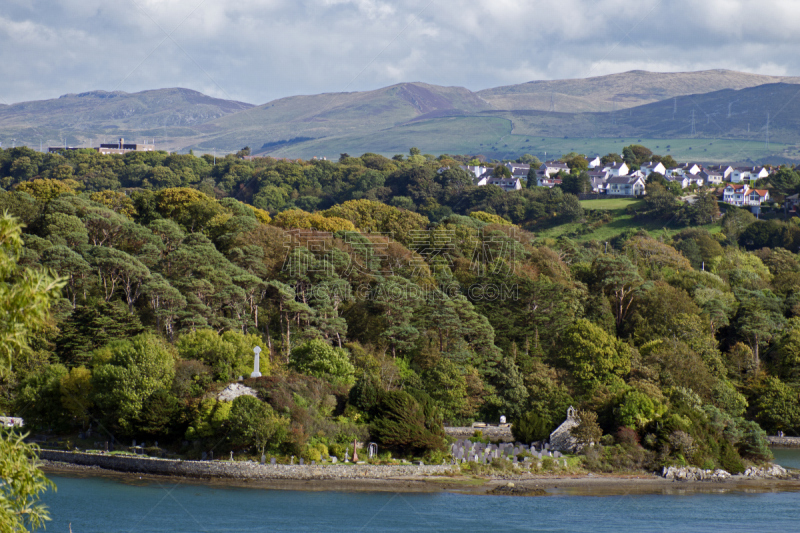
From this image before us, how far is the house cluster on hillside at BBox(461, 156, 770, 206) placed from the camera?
89.2 meters

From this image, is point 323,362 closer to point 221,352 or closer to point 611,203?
point 221,352

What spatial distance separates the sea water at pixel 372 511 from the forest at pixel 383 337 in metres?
3.35

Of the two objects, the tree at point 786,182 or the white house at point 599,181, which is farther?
the white house at point 599,181

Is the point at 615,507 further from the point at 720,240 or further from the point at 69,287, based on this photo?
the point at 720,240

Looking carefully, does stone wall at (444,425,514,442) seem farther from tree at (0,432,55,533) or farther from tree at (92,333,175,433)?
tree at (0,432,55,533)

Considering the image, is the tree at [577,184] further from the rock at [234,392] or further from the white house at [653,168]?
the rock at [234,392]

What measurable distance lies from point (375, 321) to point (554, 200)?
46269 mm

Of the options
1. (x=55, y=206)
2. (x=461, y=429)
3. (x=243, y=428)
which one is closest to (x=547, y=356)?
(x=461, y=429)

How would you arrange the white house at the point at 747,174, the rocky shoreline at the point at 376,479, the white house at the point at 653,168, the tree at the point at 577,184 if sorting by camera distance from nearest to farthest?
the rocky shoreline at the point at 376,479 < the tree at the point at 577,184 < the white house at the point at 653,168 < the white house at the point at 747,174

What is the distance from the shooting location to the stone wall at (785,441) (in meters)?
40.2

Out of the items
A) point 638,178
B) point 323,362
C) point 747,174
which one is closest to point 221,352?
point 323,362

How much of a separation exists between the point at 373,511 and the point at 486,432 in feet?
37.9

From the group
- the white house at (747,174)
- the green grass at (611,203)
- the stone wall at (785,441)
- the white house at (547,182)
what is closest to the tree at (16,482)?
the stone wall at (785,441)

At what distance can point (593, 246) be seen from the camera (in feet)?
223
